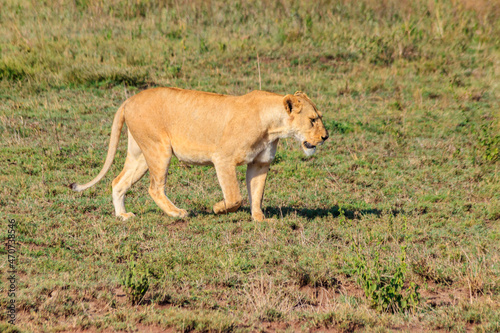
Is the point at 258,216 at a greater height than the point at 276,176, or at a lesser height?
greater

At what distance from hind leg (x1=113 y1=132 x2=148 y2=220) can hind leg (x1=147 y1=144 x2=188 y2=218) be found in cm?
36

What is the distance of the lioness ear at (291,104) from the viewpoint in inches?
267

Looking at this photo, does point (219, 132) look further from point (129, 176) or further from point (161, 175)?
point (129, 176)

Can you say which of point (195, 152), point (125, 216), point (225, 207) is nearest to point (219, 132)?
point (195, 152)

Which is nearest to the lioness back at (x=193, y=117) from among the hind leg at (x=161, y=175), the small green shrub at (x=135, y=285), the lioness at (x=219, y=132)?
the lioness at (x=219, y=132)

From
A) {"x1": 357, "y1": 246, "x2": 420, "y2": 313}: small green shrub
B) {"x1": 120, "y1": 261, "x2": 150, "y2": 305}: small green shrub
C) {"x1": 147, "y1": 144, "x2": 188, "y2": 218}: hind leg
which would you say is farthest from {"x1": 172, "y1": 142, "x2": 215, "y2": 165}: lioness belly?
{"x1": 357, "y1": 246, "x2": 420, "y2": 313}: small green shrub

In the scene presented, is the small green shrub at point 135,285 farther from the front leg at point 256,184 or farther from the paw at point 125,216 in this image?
the front leg at point 256,184

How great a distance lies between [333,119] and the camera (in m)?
11.2

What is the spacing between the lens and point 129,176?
7.46m

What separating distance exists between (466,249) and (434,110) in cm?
576

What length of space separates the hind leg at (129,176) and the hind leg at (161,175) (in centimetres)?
36

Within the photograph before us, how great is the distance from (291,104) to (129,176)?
210cm

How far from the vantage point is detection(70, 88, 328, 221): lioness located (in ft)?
22.5

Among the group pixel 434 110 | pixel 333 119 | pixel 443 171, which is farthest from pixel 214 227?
pixel 434 110
